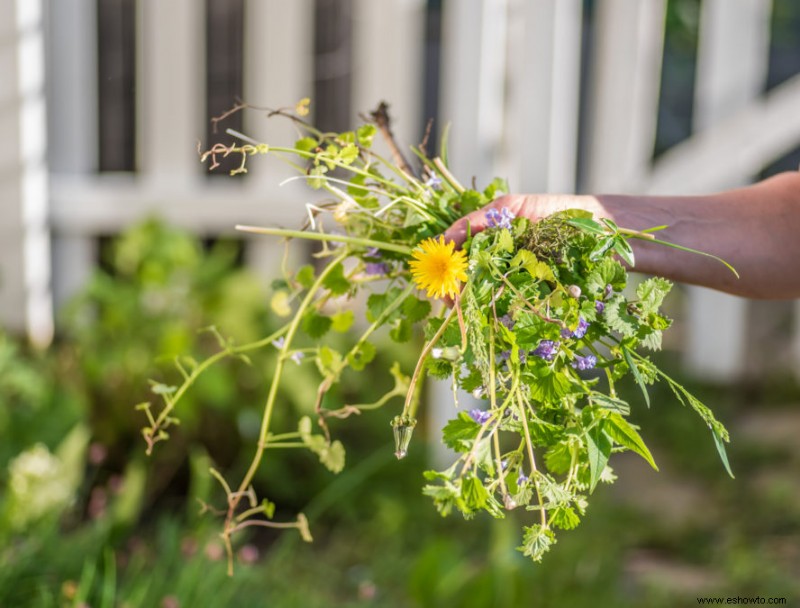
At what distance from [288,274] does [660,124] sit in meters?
6.63

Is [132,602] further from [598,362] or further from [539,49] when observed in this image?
[539,49]

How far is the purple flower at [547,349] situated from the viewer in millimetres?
1023

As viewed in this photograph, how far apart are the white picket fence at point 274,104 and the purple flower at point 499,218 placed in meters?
2.33

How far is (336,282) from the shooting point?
4.42 feet

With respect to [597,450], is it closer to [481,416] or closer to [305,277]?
[481,416]

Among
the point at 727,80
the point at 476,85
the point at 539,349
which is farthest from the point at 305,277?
the point at 727,80

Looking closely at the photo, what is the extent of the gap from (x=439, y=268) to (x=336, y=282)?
36 cm

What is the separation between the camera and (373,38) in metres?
3.88

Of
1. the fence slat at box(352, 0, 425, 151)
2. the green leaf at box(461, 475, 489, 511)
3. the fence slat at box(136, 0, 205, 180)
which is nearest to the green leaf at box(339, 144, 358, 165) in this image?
the green leaf at box(461, 475, 489, 511)

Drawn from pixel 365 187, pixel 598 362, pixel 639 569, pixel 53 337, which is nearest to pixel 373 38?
pixel 53 337

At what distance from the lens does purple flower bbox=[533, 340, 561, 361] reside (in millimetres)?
1023

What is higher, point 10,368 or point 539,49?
point 539,49

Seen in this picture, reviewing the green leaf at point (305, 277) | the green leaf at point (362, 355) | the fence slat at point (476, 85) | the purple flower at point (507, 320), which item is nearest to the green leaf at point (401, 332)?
the green leaf at point (362, 355)

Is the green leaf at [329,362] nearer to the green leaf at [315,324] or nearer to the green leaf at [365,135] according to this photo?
the green leaf at [315,324]
